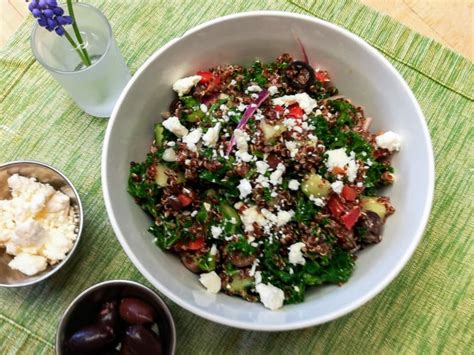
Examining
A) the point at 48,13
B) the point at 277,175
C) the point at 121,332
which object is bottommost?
the point at 121,332

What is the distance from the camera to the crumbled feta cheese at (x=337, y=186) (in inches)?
54.4

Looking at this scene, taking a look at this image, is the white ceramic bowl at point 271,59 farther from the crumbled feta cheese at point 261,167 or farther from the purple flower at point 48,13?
the crumbled feta cheese at point 261,167

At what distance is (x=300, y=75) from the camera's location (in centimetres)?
153

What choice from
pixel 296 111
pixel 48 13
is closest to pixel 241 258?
pixel 296 111

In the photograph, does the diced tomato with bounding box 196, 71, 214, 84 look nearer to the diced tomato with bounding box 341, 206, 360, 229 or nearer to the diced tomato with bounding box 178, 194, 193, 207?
the diced tomato with bounding box 178, 194, 193, 207

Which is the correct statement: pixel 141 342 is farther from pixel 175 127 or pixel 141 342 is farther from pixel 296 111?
pixel 296 111

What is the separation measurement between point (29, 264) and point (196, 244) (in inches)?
20.3

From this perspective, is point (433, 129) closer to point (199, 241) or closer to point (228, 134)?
point (228, 134)

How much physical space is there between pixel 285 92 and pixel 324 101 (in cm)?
12

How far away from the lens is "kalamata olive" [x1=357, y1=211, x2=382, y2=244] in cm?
140

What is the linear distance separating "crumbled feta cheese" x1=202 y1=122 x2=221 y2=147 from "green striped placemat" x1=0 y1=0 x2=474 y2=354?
0.47 meters

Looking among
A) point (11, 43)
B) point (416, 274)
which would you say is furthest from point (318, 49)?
point (11, 43)

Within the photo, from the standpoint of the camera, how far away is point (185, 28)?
1.85 metres

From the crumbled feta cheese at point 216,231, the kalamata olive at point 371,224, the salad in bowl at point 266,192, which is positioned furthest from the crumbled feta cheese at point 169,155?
the kalamata olive at point 371,224
